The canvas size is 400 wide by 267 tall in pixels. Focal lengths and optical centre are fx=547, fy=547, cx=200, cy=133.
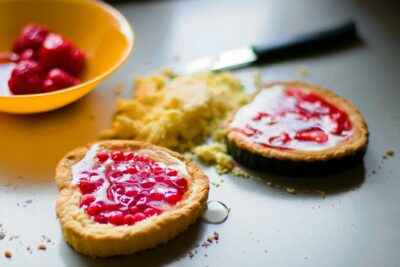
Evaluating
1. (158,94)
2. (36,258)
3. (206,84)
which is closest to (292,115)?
(206,84)

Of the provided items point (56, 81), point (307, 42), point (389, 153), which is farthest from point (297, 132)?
point (56, 81)

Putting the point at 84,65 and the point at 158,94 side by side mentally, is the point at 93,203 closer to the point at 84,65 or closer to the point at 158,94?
the point at 158,94

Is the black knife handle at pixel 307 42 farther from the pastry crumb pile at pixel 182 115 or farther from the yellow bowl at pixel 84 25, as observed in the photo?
the yellow bowl at pixel 84 25

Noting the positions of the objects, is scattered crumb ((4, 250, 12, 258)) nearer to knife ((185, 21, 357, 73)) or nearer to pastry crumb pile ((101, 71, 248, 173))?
pastry crumb pile ((101, 71, 248, 173))

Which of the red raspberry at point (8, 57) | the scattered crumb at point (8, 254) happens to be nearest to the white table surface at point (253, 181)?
the scattered crumb at point (8, 254)

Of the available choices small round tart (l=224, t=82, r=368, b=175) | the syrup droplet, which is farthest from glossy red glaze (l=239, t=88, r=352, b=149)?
the syrup droplet

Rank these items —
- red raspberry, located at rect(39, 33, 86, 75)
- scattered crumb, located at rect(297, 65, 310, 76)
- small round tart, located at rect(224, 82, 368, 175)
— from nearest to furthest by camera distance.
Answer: small round tart, located at rect(224, 82, 368, 175) → red raspberry, located at rect(39, 33, 86, 75) → scattered crumb, located at rect(297, 65, 310, 76)

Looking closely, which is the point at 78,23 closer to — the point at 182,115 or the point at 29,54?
the point at 29,54
